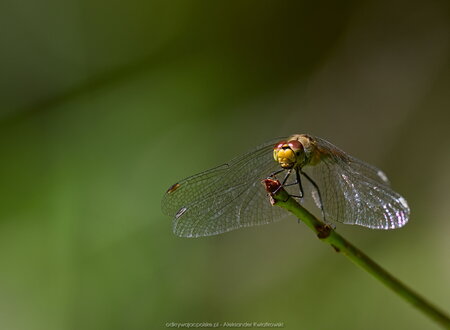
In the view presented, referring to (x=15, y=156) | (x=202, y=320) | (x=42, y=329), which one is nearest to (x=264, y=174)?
(x=202, y=320)

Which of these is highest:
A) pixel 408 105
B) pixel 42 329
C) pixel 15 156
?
pixel 15 156

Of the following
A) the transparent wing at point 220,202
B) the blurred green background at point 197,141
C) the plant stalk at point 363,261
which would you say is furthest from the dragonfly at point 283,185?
the blurred green background at point 197,141

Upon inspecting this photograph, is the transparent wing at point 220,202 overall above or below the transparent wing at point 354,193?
above

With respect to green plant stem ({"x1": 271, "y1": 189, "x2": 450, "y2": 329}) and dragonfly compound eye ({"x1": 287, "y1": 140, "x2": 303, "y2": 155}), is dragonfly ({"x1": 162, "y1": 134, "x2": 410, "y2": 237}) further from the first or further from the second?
green plant stem ({"x1": 271, "y1": 189, "x2": 450, "y2": 329})

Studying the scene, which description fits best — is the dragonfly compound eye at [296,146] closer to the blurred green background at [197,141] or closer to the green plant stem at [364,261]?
the green plant stem at [364,261]

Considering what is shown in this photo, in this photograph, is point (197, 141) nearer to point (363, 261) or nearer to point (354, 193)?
point (354, 193)

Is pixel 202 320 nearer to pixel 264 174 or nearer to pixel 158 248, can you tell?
pixel 158 248

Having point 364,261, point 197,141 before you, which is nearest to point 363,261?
point 364,261
